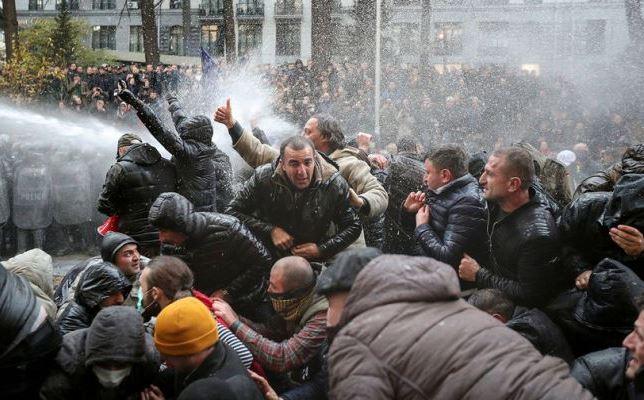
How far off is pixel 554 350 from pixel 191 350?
6.77ft

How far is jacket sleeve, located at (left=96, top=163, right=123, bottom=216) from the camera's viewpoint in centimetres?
567

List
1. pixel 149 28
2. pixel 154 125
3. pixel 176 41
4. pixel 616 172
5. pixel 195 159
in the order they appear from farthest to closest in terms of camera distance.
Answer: pixel 176 41 < pixel 149 28 < pixel 195 159 < pixel 154 125 < pixel 616 172

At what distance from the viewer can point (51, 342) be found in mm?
3025

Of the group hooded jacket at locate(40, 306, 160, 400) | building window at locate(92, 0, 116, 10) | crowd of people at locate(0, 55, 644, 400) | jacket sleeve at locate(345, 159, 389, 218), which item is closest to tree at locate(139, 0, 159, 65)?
crowd of people at locate(0, 55, 644, 400)

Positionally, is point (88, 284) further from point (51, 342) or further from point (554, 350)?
point (554, 350)

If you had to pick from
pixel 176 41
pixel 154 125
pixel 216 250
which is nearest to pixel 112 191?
pixel 154 125

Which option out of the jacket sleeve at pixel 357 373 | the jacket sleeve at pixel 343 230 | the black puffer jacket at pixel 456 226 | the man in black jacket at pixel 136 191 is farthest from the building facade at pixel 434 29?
the jacket sleeve at pixel 357 373

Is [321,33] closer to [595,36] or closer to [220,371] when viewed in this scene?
[595,36]

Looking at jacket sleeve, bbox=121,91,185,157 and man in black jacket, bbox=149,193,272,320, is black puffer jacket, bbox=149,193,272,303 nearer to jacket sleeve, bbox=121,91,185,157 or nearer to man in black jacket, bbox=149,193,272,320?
man in black jacket, bbox=149,193,272,320

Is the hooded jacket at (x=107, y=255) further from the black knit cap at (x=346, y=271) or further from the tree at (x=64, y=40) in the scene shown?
the tree at (x=64, y=40)

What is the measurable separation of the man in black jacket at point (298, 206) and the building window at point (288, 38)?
1969 inches

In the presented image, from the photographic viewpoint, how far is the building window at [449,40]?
4428 cm

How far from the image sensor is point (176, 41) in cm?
5662

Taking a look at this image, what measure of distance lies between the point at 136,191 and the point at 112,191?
8.0 inches
